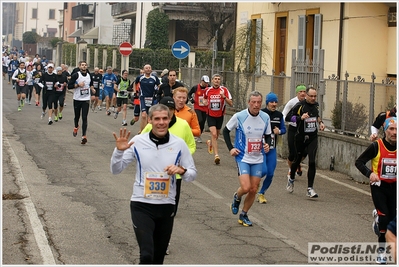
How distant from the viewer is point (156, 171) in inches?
275

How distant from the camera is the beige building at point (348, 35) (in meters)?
22.2

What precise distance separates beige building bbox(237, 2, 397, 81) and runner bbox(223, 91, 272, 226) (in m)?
12.1

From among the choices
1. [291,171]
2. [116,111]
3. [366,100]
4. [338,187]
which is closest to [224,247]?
[291,171]

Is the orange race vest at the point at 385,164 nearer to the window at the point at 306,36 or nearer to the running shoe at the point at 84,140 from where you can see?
the running shoe at the point at 84,140

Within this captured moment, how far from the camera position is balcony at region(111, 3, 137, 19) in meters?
57.3

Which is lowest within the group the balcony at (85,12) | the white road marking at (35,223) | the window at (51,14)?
the white road marking at (35,223)

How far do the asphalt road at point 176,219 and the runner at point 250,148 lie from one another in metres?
0.39

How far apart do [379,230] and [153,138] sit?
2877 mm

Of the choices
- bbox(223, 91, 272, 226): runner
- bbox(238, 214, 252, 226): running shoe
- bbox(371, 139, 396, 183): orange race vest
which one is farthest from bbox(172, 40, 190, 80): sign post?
bbox(371, 139, 396, 183): orange race vest

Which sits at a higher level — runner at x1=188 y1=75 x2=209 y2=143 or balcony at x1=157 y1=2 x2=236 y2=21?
balcony at x1=157 y1=2 x2=236 y2=21

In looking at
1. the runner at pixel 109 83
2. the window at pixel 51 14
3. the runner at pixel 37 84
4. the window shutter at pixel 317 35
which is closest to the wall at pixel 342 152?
the window shutter at pixel 317 35

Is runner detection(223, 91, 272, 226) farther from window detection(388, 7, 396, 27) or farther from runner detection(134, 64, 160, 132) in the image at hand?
window detection(388, 7, 396, 27)

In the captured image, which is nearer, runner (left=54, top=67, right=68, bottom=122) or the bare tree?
runner (left=54, top=67, right=68, bottom=122)

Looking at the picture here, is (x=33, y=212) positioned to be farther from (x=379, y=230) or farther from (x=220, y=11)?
(x=220, y=11)
